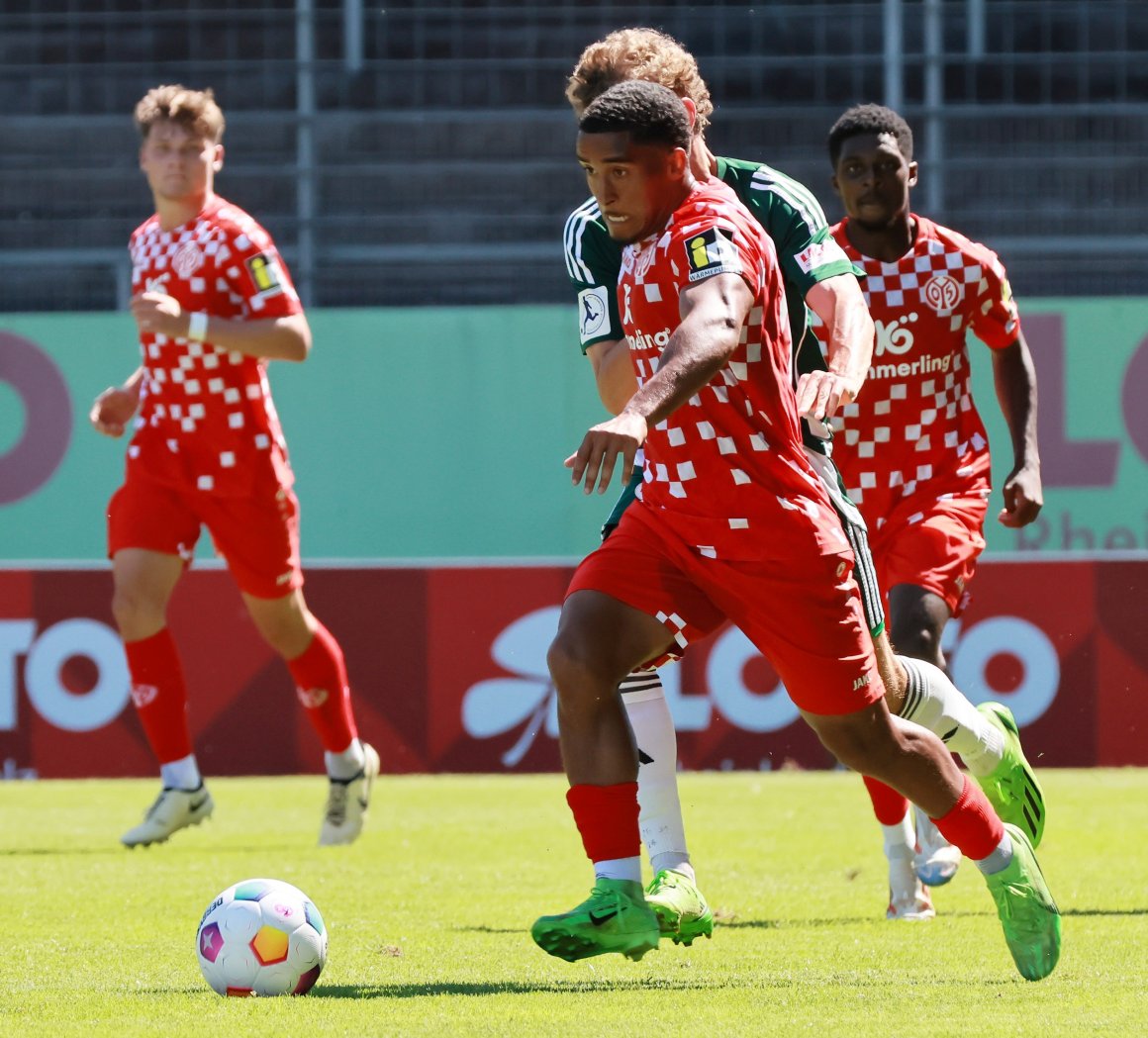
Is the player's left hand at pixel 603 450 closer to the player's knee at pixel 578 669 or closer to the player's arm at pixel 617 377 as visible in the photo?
the player's knee at pixel 578 669

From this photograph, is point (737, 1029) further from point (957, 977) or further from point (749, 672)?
point (749, 672)

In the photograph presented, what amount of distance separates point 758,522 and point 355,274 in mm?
11091

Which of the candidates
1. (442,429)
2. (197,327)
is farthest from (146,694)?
(442,429)

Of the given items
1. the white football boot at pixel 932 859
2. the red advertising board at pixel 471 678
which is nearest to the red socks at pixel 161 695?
the white football boot at pixel 932 859

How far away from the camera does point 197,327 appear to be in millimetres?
7199

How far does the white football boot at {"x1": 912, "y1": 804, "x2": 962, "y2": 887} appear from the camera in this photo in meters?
5.62

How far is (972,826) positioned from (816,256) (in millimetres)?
1316

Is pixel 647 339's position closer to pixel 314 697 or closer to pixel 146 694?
pixel 314 697

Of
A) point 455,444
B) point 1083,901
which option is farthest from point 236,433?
point 455,444

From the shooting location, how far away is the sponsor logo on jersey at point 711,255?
3.97 meters

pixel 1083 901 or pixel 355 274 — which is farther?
pixel 355 274

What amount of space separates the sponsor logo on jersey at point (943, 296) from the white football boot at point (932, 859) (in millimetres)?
1404

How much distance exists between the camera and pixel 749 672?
1070cm

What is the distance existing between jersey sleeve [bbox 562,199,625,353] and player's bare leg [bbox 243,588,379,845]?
2.98 meters
